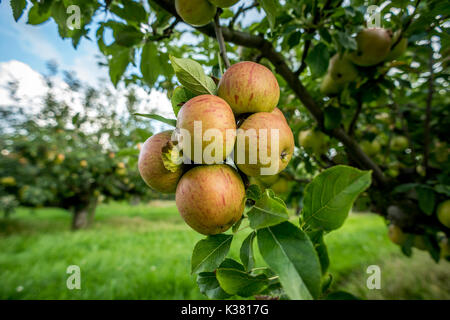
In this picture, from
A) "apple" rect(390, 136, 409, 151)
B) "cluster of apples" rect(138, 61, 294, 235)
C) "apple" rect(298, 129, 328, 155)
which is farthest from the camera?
"apple" rect(390, 136, 409, 151)

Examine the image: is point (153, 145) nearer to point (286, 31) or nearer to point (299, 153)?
point (286, 31)

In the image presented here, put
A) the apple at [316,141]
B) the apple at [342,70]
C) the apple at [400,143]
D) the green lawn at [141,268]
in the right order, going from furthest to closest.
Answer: the green lawn at [141,268]
the apple at [400,143]
the apple at [316,141]
the apple at [342,70]

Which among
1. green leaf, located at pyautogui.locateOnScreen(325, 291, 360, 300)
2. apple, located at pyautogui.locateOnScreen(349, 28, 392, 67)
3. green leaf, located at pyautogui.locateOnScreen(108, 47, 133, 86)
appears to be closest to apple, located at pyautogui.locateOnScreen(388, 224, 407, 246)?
apple, located at pyautogui.locateOnScreen(349, 28, 392, 67)

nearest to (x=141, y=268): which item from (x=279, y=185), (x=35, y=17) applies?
(x=279, y=185)

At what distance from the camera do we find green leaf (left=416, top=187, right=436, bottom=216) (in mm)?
1225

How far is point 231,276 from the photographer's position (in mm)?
489

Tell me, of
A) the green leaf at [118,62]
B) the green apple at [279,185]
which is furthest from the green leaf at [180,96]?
the green apple at [279,185]

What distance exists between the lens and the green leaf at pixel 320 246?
49cm

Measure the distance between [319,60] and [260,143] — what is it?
72cm

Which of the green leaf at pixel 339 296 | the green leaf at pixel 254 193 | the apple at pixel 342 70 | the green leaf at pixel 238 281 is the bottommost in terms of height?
the green leaf at pixel 339 296

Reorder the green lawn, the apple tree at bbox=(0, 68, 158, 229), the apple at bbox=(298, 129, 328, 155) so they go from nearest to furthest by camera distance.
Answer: the apple at bbox=(298, 129, 328, 155), the green lawn, the apple tree at bbox=(0, 68, 158, 229)

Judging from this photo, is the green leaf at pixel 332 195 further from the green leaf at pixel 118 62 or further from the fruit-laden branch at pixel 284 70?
the green leaf at pixel 118 62

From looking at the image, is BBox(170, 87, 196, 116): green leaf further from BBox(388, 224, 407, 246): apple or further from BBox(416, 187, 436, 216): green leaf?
BBox(388, 224, 407, 246): apple

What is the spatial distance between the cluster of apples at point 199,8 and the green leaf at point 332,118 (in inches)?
26.5
